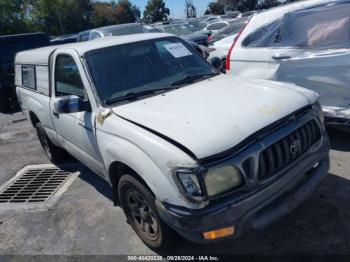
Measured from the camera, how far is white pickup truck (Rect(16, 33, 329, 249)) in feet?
7.61

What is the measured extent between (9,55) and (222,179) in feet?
31.1

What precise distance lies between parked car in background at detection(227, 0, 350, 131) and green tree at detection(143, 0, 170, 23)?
2722 inches

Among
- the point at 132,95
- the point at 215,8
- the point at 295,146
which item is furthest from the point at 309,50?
the point at 215,8

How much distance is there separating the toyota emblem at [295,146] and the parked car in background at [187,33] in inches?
438

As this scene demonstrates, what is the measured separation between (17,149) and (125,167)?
451cm

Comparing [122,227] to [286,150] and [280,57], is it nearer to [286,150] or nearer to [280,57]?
[286,150]

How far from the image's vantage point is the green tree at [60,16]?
54.2 metres

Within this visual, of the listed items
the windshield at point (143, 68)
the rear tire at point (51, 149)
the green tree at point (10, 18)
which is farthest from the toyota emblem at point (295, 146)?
the green tree at point (10, 18)

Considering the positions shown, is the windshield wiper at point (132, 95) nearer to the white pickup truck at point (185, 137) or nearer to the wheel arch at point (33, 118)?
the white pickup truck at point (185, 137)

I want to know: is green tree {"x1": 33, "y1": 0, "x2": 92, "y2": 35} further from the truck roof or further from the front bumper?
the front bumper

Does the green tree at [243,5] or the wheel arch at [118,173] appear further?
the green tree at [243,5]

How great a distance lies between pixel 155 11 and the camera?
70.9 meters

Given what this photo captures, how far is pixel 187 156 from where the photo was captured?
2.30m

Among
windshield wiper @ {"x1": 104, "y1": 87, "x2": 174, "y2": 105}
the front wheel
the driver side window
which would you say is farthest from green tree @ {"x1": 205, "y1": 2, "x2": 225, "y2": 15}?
the front wheel
